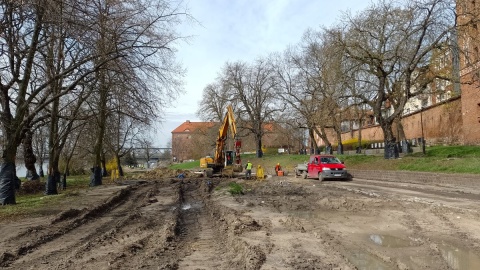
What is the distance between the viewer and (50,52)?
1850cm

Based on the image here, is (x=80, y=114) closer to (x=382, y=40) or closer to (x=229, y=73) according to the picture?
(x=382, y=40)

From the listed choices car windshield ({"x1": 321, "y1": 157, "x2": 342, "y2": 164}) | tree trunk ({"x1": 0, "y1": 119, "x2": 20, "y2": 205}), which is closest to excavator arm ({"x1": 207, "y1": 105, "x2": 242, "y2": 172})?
car windshield ({"x1": 321, "y1": 157, "x2": 342, "y2": 164})

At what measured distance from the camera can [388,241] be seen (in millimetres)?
9367

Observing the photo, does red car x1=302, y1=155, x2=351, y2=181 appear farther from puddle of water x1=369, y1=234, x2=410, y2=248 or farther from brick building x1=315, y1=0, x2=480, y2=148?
puddle of water x1=369, y1=234, x2=410, y2=248

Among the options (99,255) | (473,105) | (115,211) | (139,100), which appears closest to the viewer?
(99,255)

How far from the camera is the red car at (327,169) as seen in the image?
29203mm

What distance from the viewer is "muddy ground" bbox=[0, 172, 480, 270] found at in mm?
7539

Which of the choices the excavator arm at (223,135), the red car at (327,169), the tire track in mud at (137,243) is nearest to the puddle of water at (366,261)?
the tire track in mud at (137,243)

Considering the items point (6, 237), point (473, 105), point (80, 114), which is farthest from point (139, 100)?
point (473, 105)

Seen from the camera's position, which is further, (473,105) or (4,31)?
(473,105)

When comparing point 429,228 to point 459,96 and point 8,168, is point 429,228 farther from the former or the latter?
point 459,96

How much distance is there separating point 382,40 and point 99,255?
26.7 meters

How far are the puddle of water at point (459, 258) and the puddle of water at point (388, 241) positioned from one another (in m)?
0.75

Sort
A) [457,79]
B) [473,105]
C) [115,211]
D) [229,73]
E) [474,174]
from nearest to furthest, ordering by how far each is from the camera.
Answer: [115,211], [474,174], [457,79], [473,105], [229,73]
